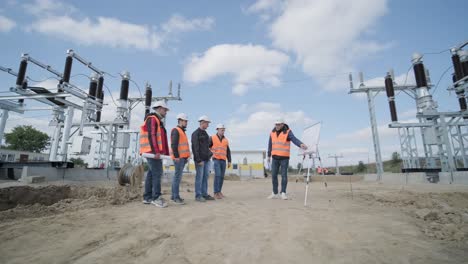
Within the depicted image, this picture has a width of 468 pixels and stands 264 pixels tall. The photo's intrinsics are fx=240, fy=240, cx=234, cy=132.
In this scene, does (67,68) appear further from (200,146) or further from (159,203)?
(159,203)

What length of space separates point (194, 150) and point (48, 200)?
11.3ft

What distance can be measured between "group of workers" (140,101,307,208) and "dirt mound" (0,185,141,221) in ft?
2.96

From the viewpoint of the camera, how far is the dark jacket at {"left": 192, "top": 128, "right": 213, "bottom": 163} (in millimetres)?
5254

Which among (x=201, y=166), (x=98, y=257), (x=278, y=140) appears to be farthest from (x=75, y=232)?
(x=278, y=140)

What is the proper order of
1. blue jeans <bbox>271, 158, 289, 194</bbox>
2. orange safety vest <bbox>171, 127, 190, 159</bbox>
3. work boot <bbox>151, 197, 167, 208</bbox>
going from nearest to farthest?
work boot <bbox>151, 197, 167, 208</bbox>, orange safety vest <bbox>171, 127, 190, 159</bbox>, blue jeans <bbox>271, 158, 289, 194</bbox>

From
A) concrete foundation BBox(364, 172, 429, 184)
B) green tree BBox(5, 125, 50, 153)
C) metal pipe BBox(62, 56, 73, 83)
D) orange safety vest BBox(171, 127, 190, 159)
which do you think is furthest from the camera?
green tree BBox(5, 125, 50, 153)

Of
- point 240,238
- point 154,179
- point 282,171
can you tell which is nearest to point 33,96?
point 154,179

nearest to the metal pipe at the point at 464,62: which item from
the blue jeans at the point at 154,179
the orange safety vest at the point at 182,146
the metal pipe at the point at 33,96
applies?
the orange safety vest at the point at 182,146

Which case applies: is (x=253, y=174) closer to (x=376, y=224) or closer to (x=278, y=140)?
(x=278, y=140)

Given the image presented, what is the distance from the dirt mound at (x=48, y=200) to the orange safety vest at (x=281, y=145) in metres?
3.28

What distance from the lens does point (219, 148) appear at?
20.0 ft

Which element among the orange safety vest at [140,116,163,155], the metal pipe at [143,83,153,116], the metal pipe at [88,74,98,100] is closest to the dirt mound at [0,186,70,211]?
the orange safety vest at [140,116,163,155]

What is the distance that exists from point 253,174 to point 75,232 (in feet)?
102

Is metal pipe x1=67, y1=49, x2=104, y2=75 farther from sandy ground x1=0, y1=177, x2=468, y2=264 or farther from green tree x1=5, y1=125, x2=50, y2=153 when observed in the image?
green tree x1=5, y1=125, x2=50, y2=153
